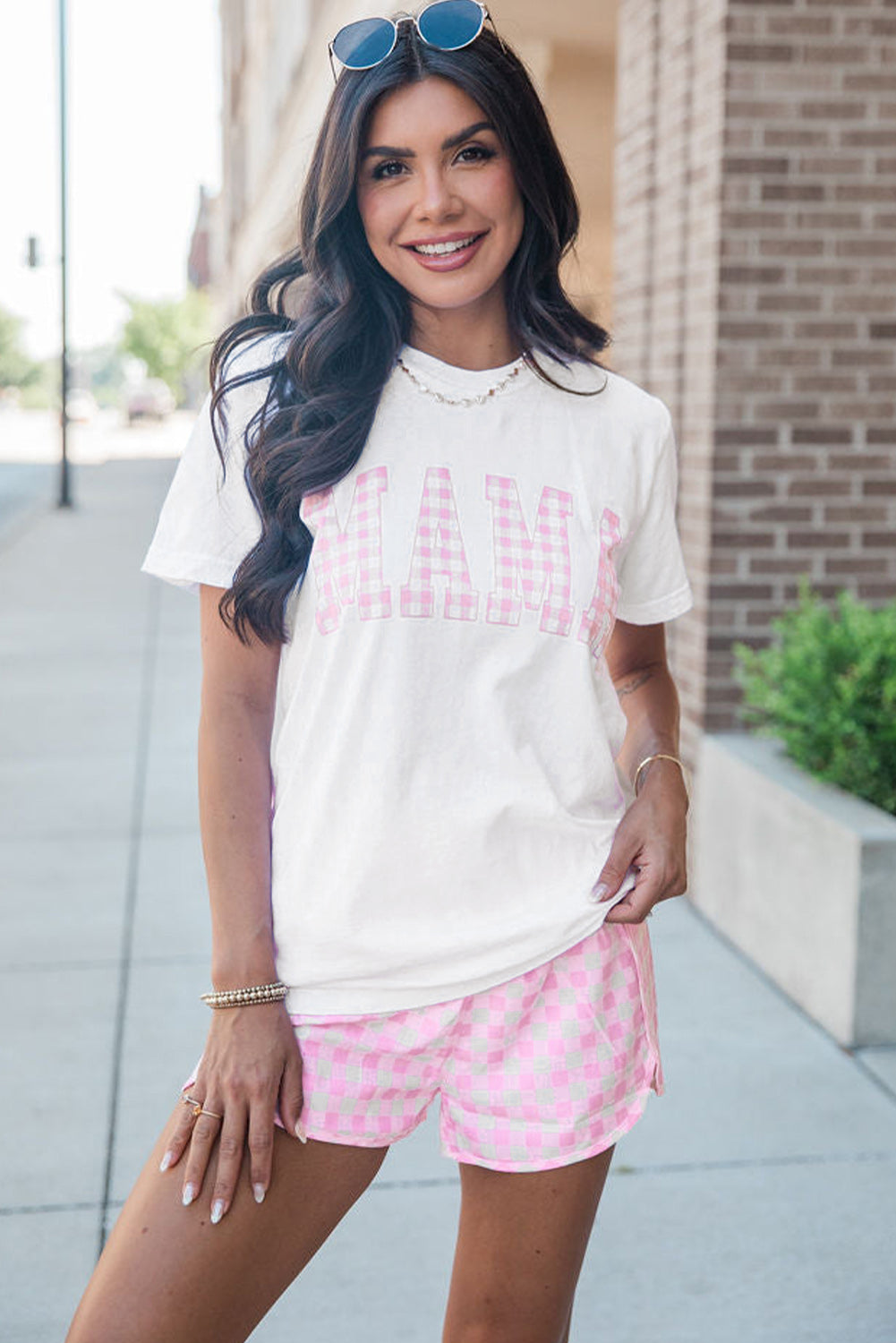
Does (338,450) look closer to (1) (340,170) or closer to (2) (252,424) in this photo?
(2) (252,424)

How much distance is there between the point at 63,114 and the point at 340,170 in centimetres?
2112

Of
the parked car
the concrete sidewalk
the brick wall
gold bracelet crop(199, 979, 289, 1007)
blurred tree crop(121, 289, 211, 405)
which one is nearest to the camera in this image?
gold bracelet crop(199, 979, 289, 1007)

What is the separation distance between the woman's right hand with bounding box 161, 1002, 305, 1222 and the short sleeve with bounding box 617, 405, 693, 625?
679 mm

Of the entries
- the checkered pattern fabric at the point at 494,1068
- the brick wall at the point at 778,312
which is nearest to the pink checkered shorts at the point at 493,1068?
the checkered pattern fabric at the point at 494,1068

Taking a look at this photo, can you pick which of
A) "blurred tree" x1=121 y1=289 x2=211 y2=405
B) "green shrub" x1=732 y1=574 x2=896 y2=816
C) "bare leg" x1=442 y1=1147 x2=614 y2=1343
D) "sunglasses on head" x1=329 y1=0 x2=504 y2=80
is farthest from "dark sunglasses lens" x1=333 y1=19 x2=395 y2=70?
"blurred tree" x1=121 y1=289 x2=211 y2=405

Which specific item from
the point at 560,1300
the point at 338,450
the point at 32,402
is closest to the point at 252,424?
the point at 338,450

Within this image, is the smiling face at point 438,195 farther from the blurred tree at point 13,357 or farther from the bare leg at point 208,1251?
the blurred tree at point 13,357

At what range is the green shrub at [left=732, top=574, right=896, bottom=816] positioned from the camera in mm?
4465

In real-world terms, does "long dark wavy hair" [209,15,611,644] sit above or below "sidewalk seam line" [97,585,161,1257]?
above

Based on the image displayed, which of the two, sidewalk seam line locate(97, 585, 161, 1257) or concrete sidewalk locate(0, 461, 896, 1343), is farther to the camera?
sidewalk seam line locate(97, 585, 161, 1257)

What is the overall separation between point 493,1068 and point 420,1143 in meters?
1.97

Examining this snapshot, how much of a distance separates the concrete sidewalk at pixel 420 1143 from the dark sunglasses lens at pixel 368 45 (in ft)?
7.14

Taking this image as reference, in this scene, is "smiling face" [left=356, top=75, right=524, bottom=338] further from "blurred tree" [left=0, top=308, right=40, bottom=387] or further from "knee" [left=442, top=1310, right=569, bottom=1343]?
"blurred tree" [left=0, top=308, right=40, bottom=387]

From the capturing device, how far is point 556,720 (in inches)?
71.6
